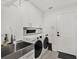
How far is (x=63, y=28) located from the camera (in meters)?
2.66

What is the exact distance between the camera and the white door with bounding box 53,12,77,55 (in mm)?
2445

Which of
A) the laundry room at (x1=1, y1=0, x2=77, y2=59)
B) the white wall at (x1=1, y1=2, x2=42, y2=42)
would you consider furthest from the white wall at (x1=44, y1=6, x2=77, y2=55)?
the white wall at (x1=1, y1=2, x2=42, y2=42)

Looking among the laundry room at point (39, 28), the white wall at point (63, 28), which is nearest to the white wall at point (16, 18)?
the laundry room at point (39, 28)

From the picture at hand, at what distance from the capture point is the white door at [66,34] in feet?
8.02

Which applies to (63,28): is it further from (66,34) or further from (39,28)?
(39,28)

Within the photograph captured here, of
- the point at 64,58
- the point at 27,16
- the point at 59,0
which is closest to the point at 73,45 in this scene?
the point at 64,58

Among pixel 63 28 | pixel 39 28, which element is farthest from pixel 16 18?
pixel 63 28

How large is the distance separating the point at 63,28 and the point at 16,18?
6.19 ft

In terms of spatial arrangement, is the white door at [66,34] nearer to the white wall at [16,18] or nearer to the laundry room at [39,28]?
the laundry room at [39,28]

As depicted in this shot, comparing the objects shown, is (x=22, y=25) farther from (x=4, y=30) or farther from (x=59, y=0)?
(x=59, y=0)

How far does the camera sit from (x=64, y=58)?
2213mm

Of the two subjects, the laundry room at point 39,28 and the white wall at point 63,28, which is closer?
the laundry room at point 39,28

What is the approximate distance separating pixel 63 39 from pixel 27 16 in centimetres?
171

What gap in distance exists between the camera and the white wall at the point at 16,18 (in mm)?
1227
